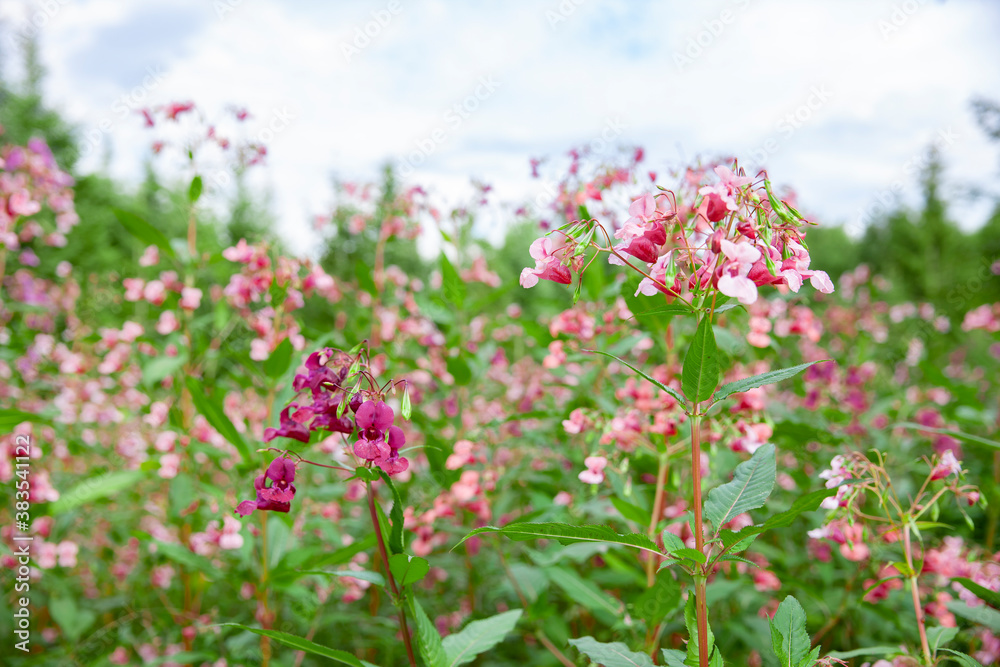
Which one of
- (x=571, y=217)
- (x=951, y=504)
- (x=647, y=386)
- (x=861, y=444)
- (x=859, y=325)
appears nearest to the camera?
(x=647, y=386)

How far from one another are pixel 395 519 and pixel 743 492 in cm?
68

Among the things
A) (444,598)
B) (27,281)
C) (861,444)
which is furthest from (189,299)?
(861,444)

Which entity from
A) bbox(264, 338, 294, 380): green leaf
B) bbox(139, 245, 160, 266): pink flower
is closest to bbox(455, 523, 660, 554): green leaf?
bbox(264, 338, 294, 380): green leaf

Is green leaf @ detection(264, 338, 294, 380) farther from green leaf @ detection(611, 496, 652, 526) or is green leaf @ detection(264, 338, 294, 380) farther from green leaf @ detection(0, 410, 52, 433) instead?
green leaf @ detection(611, 496, 652, 526)

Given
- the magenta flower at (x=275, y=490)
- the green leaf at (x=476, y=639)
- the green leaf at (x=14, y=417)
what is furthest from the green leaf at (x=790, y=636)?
the green leaf at (x=14, y=417)

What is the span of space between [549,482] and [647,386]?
0.74 meters

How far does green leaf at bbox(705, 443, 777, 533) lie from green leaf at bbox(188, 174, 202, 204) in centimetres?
228

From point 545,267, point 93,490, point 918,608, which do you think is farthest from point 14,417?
point 918,608

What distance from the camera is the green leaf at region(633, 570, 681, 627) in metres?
1.49

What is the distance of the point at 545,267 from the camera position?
1.17 metres

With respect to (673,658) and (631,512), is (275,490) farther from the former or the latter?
(631,512)

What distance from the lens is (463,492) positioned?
219 centimetres

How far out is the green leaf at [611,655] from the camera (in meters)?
1.11

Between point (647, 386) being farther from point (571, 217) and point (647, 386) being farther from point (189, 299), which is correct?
point (189, 299)
